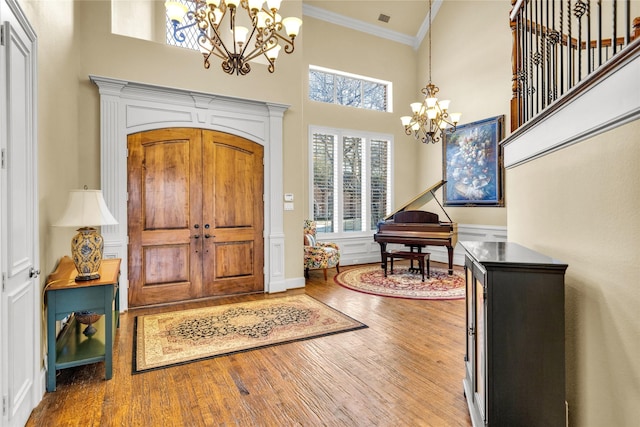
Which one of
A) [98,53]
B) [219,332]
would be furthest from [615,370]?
[98,53]

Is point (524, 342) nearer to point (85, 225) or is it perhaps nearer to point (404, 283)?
point (85, 225)

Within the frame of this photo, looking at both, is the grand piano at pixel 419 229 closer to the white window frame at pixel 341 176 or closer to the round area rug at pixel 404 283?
the round area rug at pixel 404 283

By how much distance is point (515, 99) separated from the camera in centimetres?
263

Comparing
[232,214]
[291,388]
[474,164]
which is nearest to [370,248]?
[474,164]

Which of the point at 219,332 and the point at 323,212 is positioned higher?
the point at 323,212

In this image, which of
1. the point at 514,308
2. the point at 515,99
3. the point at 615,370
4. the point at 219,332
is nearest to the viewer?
the point at 615,370

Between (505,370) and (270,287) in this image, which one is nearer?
(505,370)

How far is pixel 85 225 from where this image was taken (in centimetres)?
269

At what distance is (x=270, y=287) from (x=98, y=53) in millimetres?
3728

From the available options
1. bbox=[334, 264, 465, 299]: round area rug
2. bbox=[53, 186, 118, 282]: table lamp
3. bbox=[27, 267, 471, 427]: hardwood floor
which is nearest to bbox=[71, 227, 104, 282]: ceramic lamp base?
bbox=[53, 186, 118, 282]: table lamp

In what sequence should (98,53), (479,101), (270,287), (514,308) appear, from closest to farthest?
1. (514,308)
2. (98,53)
3. (270,287)
4. (479,101)

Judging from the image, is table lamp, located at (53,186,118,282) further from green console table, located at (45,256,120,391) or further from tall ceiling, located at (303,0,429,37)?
tall ceiling, located at (303,0,429,37)

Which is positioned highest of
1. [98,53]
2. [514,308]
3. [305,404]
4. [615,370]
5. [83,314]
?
[98,53]

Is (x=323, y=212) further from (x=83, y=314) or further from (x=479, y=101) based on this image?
(x=83, y=314)
